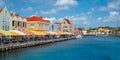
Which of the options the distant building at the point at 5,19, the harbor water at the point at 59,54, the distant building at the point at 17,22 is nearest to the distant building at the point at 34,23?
the distant building at the point at 17,22

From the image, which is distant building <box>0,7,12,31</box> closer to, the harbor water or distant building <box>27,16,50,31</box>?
the harbor water

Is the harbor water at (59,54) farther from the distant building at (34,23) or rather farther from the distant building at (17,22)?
the distant building at (34,23)

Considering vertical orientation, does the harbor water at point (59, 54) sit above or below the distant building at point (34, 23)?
below

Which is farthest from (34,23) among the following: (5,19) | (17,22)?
(5,19)

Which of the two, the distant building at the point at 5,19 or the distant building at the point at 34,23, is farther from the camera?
the distant building at the point at 34,23

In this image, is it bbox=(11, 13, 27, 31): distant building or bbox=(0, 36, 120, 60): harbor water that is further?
bbox=(11, 13, 27, 31): distant building

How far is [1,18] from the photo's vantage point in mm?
78312

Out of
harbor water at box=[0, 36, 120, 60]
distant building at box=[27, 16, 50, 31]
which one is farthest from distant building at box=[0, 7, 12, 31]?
distant building at box=[27, 16, 50, 31]

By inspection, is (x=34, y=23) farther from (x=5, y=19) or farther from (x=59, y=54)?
(x=59, y=54)

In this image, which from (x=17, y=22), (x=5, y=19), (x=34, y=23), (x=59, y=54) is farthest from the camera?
(x=34, y=23)

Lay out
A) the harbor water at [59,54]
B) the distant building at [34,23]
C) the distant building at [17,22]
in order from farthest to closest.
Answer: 1. the distant building at [34,23]
2. the distant building at [17,22]
3. the harbor water at [59,54]

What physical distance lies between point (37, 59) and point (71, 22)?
153 metres

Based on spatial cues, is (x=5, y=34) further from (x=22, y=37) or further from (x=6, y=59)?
(x=6, y=59)

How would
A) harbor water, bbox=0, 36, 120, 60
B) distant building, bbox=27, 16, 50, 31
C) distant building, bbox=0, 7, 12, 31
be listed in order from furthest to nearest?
distant building, bbox=27, 16, 50, 31
distant building, bbox=0, 7, 12, 31
harbor water, bbox=0, 36, 120, 60
